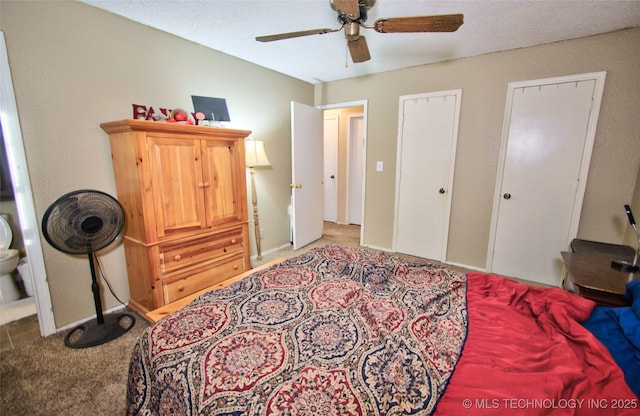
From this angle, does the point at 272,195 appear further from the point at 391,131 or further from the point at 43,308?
the point at 43,308

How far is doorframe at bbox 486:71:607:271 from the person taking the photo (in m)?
2.40

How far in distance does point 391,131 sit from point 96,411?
354 centimetres

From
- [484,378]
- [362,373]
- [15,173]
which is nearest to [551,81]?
[484,378]

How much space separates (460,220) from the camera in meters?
3.17

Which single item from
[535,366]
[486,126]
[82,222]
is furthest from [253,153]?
[535,366]

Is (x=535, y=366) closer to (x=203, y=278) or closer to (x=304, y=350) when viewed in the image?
(x=304, y=350)

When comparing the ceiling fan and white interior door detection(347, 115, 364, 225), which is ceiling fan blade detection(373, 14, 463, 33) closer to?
the ceiling fan

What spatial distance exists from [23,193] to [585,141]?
14.6 feet

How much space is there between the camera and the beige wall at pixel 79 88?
69.9 inches

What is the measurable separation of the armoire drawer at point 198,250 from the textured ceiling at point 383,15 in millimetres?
1734

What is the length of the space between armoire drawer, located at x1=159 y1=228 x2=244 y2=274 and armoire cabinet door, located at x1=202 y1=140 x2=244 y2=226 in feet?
0.47

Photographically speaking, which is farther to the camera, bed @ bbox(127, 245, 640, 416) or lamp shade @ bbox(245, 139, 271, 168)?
lamp shade @ bbox(245, 139, 271, 168)

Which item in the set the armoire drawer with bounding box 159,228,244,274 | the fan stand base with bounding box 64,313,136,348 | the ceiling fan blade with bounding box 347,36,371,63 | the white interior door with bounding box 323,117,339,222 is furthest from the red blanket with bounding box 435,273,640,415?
the white interior door with bounding box 323,117,339,222

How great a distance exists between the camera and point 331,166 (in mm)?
5211
